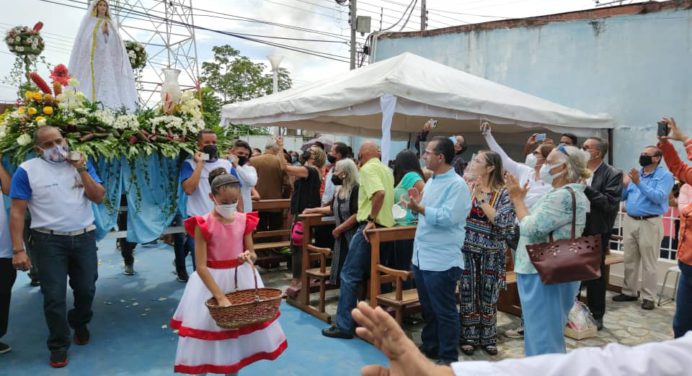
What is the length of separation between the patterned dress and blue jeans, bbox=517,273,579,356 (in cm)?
114

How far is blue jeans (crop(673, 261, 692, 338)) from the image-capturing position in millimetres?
3312

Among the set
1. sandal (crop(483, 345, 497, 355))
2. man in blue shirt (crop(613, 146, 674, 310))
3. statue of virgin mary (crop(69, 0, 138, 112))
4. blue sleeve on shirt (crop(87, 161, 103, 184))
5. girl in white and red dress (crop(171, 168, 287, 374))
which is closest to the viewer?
girl in white and red dress (crop(171, 168, 287, 374))

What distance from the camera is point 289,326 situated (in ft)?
16.5

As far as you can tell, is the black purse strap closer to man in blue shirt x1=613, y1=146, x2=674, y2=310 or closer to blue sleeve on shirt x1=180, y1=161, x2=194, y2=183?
man in blue shirt x1=613, y1=146, x2=674, y2=310

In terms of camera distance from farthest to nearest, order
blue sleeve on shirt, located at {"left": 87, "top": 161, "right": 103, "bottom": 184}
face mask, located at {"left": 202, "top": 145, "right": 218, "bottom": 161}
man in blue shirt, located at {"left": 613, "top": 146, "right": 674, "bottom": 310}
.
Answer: man in blue shirt, located at {"left": 613, "top": 146, "right": 674, "bottom": 310} → face mask, located at {"left": 202, "top": 145, "right": 218, "bottom": 161} → blue sleeve on shirt, located at {"left": 87, "top": 161, "right": 103, "bottom": 184}

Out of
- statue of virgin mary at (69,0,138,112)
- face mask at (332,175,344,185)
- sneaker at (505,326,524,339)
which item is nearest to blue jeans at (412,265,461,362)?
sneaker at (505,326,524,339)

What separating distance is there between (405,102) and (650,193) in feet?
9.75

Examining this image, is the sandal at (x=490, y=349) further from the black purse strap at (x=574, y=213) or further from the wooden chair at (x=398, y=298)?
the black purse strap at (x=574, y=213)

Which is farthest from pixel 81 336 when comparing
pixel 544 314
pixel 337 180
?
pixel 544 314

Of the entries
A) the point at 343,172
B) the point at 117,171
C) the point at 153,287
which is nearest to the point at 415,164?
the point at 343,172

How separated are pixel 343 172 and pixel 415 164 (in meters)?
0.77

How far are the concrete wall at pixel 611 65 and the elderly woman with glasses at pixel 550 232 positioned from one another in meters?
8.10

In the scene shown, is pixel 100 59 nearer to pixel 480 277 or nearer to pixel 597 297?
pixel 480 277

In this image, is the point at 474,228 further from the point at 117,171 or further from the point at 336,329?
the point at 117,171
